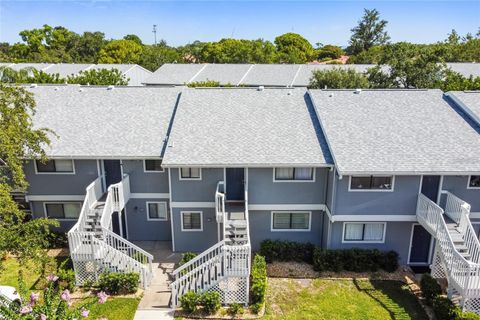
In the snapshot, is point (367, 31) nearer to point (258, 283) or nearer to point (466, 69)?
point (466, 69)

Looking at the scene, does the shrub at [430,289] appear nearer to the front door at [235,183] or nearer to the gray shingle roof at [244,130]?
the gray shingle roof at [244,130]

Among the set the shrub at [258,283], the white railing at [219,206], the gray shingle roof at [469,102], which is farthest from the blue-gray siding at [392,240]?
the gray shingle roof at [469,102]

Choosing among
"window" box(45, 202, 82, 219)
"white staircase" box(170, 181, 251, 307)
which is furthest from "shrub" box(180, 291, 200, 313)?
"window" box(45, 202, 82, 219)

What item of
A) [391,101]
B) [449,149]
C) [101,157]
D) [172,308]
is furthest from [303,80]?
[172,308]

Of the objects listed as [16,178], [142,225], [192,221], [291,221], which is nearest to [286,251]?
[291,221]

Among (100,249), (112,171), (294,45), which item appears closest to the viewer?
(100,249)

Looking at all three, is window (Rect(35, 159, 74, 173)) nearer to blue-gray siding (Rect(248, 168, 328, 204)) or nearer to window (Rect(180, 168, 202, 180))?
window (Rect(180, 168, 202, 180))

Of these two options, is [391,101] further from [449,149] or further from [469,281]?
[469,281]
